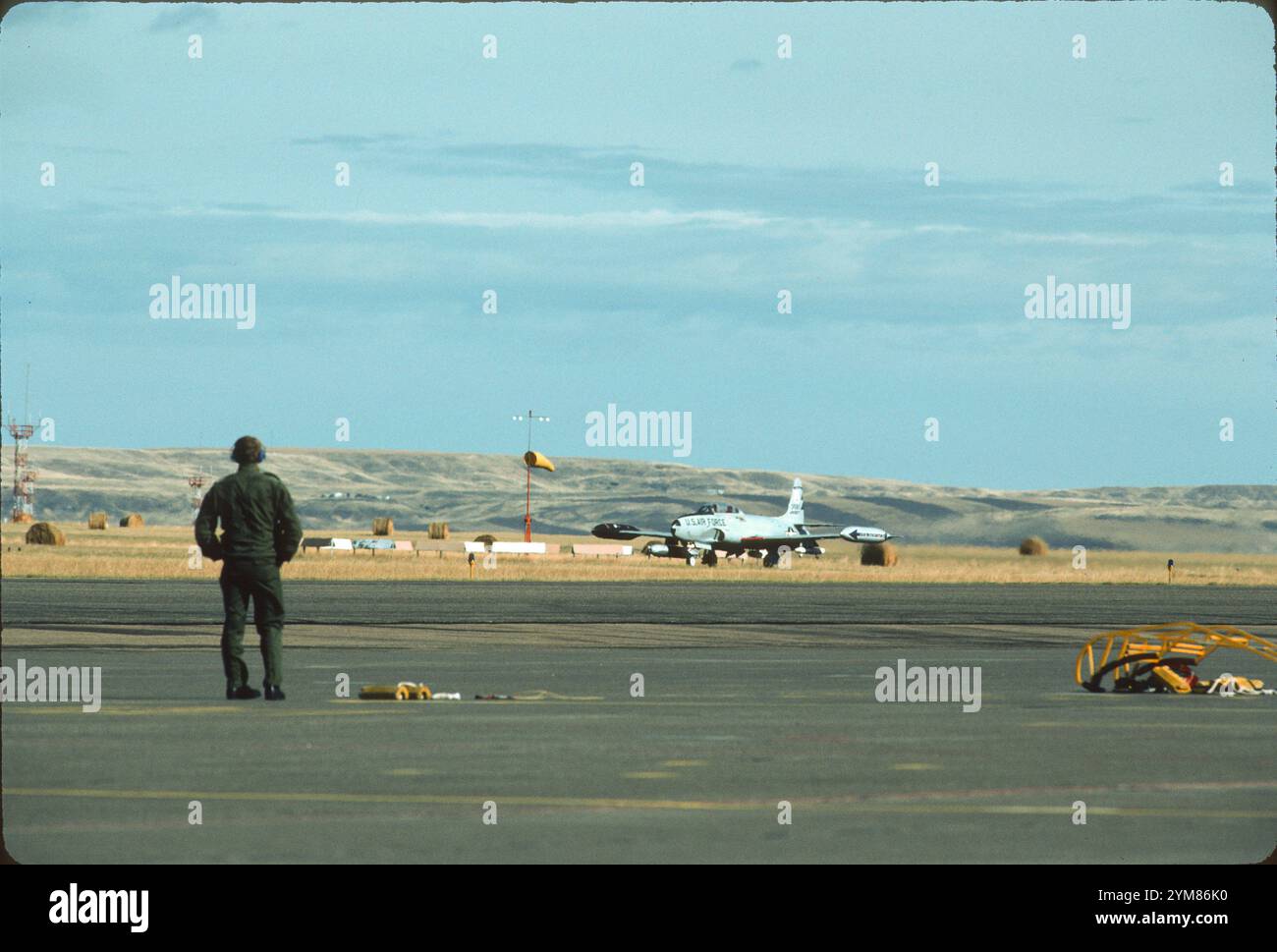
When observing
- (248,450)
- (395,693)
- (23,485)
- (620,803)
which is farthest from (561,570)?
(23,485)

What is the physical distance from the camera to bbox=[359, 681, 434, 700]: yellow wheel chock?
17953 mm

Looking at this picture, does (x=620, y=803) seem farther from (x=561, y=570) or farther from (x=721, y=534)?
(x=721, y=534)

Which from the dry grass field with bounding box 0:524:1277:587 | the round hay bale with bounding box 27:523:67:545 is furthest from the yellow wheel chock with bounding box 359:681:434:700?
the round hay bale with bounding box 27:523:67:545

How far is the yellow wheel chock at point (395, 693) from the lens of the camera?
1795 centimetres

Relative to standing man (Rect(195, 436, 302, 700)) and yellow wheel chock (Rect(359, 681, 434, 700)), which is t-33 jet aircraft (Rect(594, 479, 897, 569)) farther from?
standing man (Rect(195, 436, 302, 700))

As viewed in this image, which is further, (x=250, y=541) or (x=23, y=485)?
(x=23, y=485)

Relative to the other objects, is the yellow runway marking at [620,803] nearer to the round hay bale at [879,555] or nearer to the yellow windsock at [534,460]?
the round hay bale at [879,555]

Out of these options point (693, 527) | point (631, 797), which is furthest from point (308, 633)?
Answer: point (693, 527)

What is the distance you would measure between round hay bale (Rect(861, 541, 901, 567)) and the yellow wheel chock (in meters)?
71.0

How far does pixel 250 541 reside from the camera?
1686 cm

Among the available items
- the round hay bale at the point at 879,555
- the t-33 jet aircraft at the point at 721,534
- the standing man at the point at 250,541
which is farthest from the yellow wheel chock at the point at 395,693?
the round hay bale at the point at 879,555

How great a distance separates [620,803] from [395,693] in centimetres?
728
